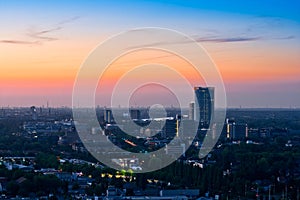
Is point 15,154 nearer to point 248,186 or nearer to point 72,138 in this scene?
point 72,138

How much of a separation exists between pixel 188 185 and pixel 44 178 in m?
1.93

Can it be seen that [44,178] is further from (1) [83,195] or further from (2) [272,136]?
(2) [272,136]

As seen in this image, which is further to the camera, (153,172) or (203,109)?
(203,109)

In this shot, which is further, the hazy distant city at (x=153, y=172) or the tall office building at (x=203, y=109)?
the tall office building at (x=203, y=109)

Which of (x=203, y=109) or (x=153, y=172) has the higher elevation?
(x=203, y=109)

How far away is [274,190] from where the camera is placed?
26.3 ft

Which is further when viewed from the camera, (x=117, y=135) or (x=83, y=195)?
(x=117, y=135)

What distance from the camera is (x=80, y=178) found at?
8.74 metres

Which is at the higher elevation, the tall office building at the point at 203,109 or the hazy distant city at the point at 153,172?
the tall office building at the point at 203,109

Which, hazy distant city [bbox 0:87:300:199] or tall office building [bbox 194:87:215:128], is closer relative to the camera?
hazy distant city [bbox 0:87:300:199]

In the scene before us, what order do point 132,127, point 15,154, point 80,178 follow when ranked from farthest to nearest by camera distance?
point 132,127, point 15,154, point 80,178

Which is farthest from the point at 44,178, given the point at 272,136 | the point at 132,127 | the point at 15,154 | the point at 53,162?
the point at 272,136

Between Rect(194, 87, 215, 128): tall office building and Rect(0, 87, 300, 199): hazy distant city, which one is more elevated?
Rect(194, 87, 215, 128): tall office building

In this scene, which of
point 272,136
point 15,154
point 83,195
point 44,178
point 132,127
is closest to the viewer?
point 83,195
